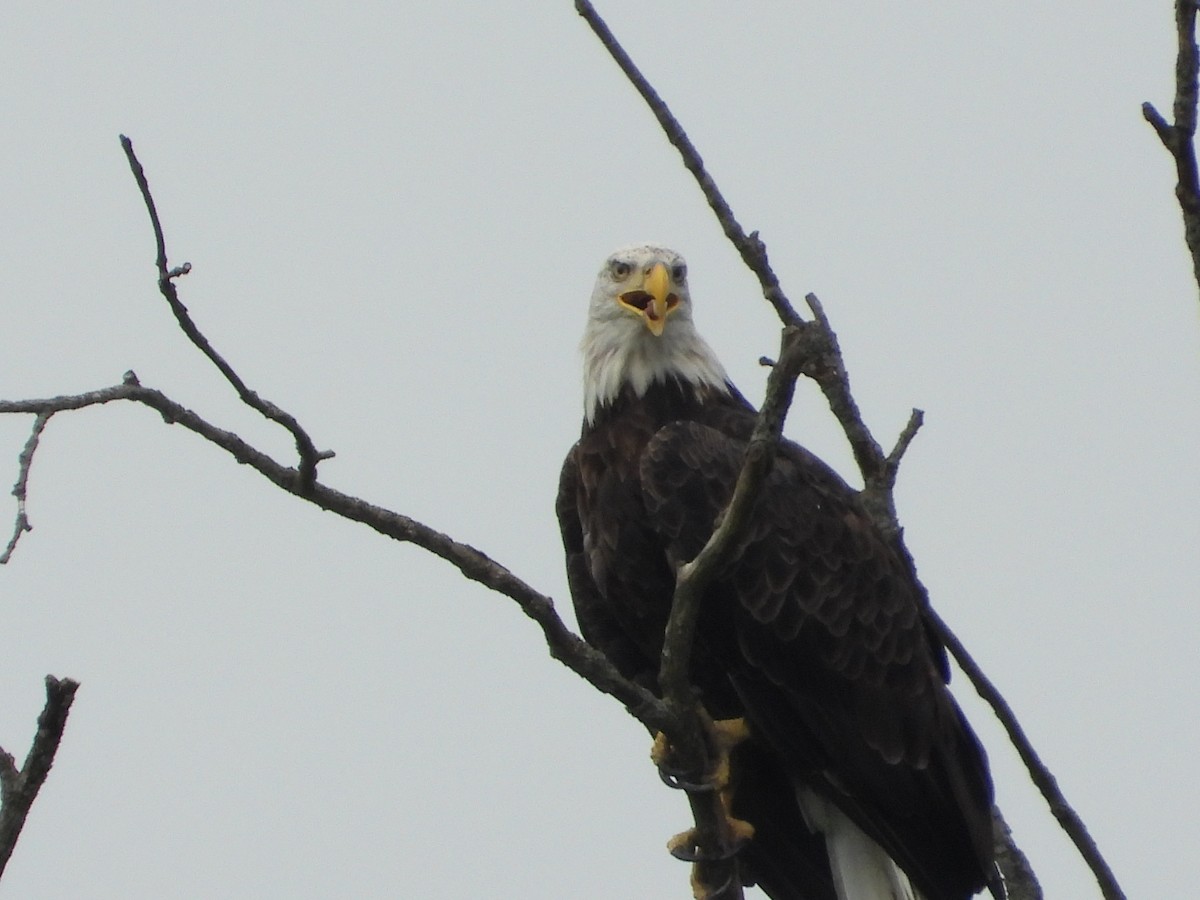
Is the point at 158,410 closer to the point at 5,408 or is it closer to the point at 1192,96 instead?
the point at 5,408

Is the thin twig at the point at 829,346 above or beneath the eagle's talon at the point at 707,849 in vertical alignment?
above

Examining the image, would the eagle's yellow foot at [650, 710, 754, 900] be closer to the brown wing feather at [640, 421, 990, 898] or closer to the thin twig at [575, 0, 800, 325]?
the brown wing feather at [640, 421, 990, 898]

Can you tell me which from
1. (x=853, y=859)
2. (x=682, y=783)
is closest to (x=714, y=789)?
(x=682, y=783)

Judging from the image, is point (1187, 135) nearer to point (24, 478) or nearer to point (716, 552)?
point (716, 552)

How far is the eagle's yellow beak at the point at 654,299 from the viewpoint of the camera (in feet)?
19.2

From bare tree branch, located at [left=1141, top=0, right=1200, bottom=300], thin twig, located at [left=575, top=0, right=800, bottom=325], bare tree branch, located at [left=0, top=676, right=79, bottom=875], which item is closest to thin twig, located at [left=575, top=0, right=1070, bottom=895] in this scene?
thin twig, located at [left=575, top=0, right=800, bottom=325]

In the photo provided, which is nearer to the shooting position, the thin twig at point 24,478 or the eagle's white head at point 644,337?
the thin twig at point 24,478

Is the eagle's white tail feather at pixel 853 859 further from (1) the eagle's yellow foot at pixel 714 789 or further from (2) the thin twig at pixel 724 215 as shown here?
(2) the thin twig at pixel 724 215

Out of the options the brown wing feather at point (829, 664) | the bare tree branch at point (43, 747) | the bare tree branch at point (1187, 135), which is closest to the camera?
the bare tree branch at point (43, 747)

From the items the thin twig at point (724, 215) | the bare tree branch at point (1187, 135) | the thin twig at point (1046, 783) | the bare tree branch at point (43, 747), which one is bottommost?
the bare tree branch at point (43, 747)

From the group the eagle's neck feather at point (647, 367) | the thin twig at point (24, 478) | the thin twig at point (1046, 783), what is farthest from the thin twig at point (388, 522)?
the eagle's neck feather at point (647, 367)

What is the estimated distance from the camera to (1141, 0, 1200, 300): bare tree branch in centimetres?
358

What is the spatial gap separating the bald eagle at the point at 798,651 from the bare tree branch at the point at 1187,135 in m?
1.83

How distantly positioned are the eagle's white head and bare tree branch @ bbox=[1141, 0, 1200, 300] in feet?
8.14
